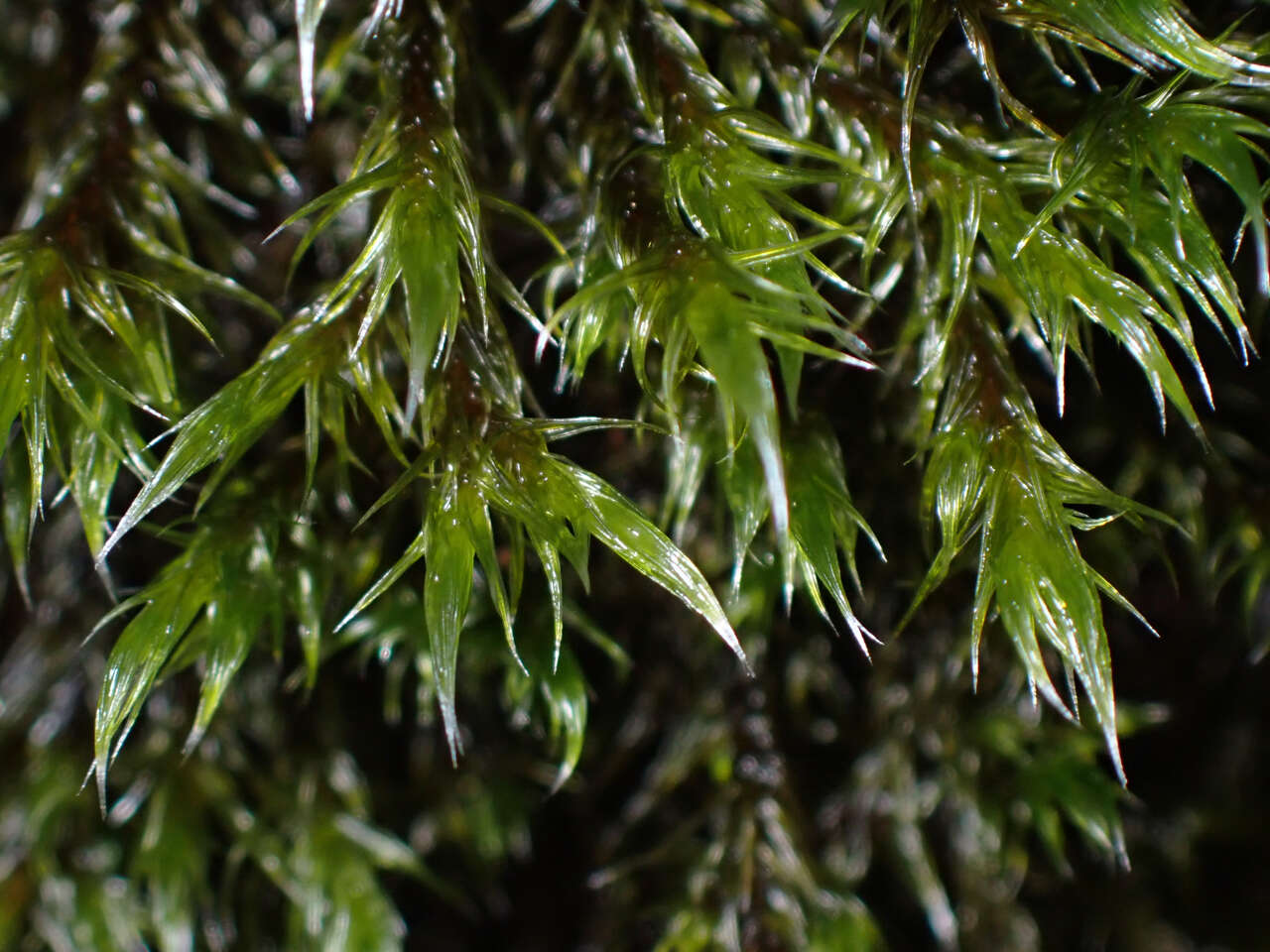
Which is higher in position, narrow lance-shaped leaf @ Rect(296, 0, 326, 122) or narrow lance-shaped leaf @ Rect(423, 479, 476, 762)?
→ narrow lance-shaped leaf @ Rect(296, 0, 326, 122)

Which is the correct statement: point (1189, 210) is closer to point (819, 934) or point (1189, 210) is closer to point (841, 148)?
point (841, 148)

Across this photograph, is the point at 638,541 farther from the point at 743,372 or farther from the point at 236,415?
the point at 236,415

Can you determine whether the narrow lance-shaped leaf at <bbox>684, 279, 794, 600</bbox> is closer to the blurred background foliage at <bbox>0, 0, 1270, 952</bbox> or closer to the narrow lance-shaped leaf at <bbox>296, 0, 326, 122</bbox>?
the blurred background foliage at <bbox>0, 0, 1270, 952</bbox>

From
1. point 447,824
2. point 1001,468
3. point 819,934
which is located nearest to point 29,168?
point 447,824

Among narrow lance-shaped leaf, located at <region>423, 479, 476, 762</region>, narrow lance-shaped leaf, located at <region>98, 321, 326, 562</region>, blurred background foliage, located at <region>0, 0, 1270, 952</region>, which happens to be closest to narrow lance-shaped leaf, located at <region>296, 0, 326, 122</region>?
blurred background foliage, located at <region>0, 0, 1270, 952</region>

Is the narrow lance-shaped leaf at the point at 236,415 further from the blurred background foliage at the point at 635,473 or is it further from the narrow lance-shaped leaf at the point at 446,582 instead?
the narrow lance-shaped leaf at the point at 446,582

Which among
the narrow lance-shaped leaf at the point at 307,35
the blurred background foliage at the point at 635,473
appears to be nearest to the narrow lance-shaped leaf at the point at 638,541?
the blurred background foliage at the point at 635,473

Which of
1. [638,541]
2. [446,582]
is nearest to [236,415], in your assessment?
[446,582]

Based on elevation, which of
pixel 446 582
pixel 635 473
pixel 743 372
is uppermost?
pixel 743 372
